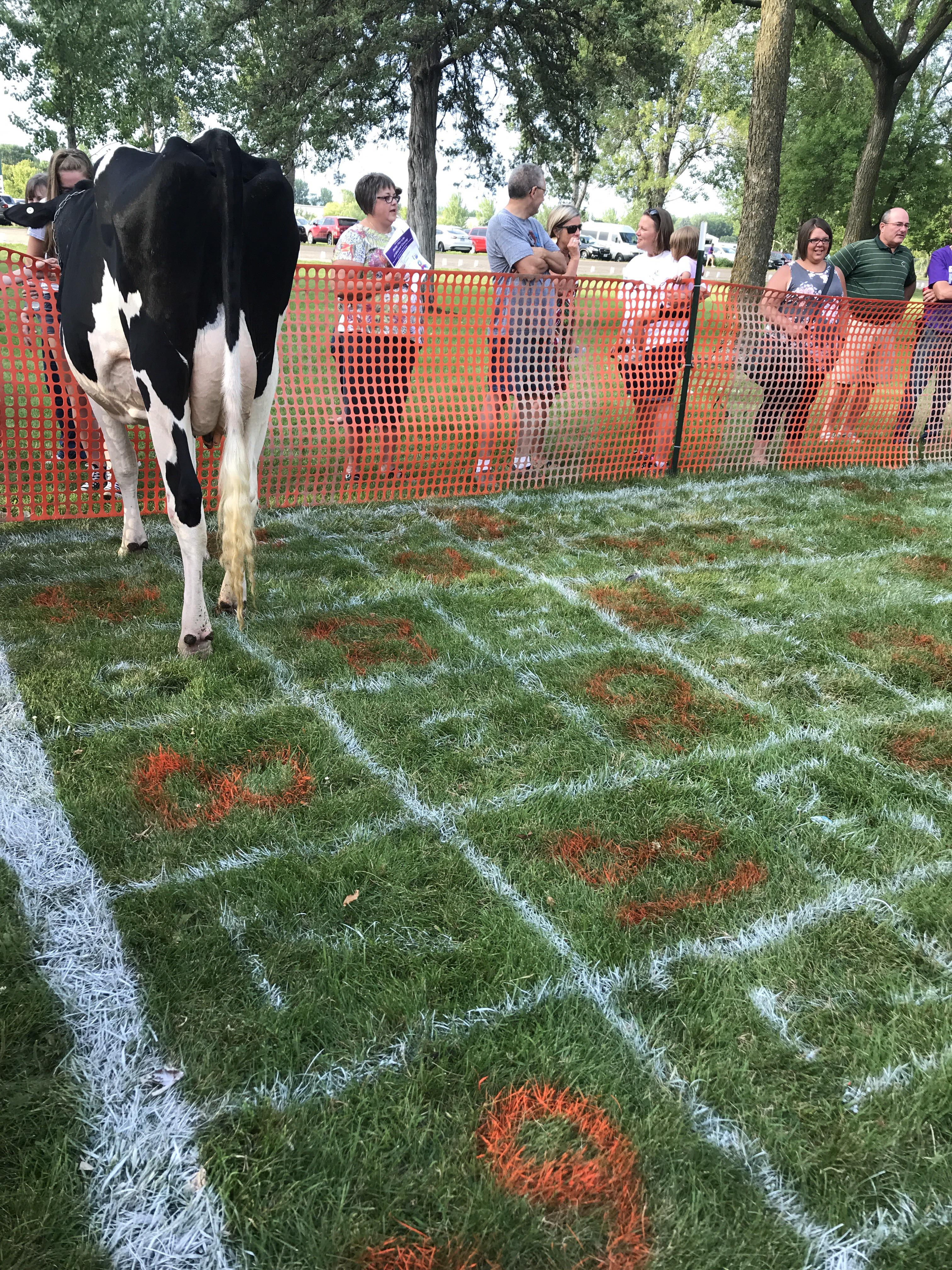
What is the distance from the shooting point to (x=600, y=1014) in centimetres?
215

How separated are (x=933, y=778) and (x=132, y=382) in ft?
13.2

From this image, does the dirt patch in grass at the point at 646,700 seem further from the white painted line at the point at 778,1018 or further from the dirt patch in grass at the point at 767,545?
the dirt patch in grass at the point at 767,545

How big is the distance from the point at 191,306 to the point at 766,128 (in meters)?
9.73

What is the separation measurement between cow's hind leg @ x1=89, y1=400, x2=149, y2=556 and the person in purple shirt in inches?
303

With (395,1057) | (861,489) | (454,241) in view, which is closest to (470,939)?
(395,1057)

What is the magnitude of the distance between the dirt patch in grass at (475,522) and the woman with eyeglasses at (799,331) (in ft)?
10.9

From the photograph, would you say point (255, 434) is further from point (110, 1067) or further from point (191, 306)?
point (110, 1067)

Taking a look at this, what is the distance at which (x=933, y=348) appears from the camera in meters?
8.66

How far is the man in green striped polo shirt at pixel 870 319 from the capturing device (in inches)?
320

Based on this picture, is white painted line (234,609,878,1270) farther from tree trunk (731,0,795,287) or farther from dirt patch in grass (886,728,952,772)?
tree trunk (731,0,795,287)

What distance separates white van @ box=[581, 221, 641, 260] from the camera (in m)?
50.0

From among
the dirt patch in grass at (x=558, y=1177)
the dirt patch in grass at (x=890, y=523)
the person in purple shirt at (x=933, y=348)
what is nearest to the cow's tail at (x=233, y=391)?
the dirt patch in grass at (x=558, y=1177)

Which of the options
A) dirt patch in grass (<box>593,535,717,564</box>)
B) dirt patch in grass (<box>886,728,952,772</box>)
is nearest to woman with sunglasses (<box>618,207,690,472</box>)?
dirt patch in grass (<box>593,535,717,564</box>)

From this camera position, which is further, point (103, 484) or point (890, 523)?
point (890, 523)
